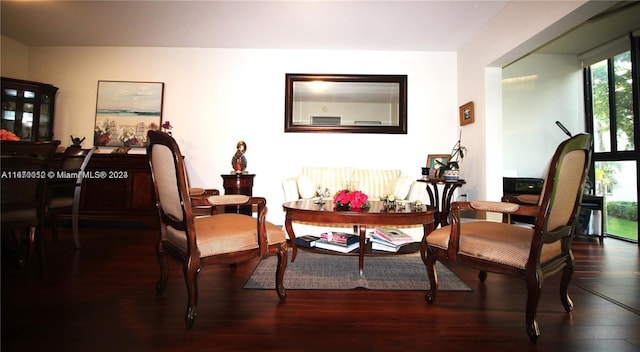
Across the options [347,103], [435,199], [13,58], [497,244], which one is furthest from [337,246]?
[13,58]

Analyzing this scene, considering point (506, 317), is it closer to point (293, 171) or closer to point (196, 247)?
point (196, 247)

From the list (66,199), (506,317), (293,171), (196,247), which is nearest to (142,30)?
(66,199)

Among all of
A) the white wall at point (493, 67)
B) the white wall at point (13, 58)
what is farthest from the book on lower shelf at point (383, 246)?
the white wall at point (13, 58)

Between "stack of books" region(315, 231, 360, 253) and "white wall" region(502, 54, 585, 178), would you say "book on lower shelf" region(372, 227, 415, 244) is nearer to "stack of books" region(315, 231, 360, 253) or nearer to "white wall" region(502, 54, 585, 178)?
"stack of books" region(315, 231, 360, 253)

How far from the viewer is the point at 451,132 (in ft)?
13.4

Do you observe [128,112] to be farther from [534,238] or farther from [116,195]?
[534,238]

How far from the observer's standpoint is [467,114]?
3768mm

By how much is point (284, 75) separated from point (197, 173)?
2.01 m

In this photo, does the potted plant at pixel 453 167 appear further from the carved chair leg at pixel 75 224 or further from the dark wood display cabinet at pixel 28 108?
the dark wood display cabinet at pixel 28 108

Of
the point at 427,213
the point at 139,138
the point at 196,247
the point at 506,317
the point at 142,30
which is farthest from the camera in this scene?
the point at 139,138

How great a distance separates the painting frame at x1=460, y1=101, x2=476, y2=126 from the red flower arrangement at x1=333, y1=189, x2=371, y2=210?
2453 mm

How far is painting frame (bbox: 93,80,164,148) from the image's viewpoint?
4070mm

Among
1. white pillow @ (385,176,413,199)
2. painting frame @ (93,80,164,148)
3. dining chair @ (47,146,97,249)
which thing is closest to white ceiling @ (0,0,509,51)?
painting frame @ (93,80,164,148)

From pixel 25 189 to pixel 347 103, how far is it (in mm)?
3570
